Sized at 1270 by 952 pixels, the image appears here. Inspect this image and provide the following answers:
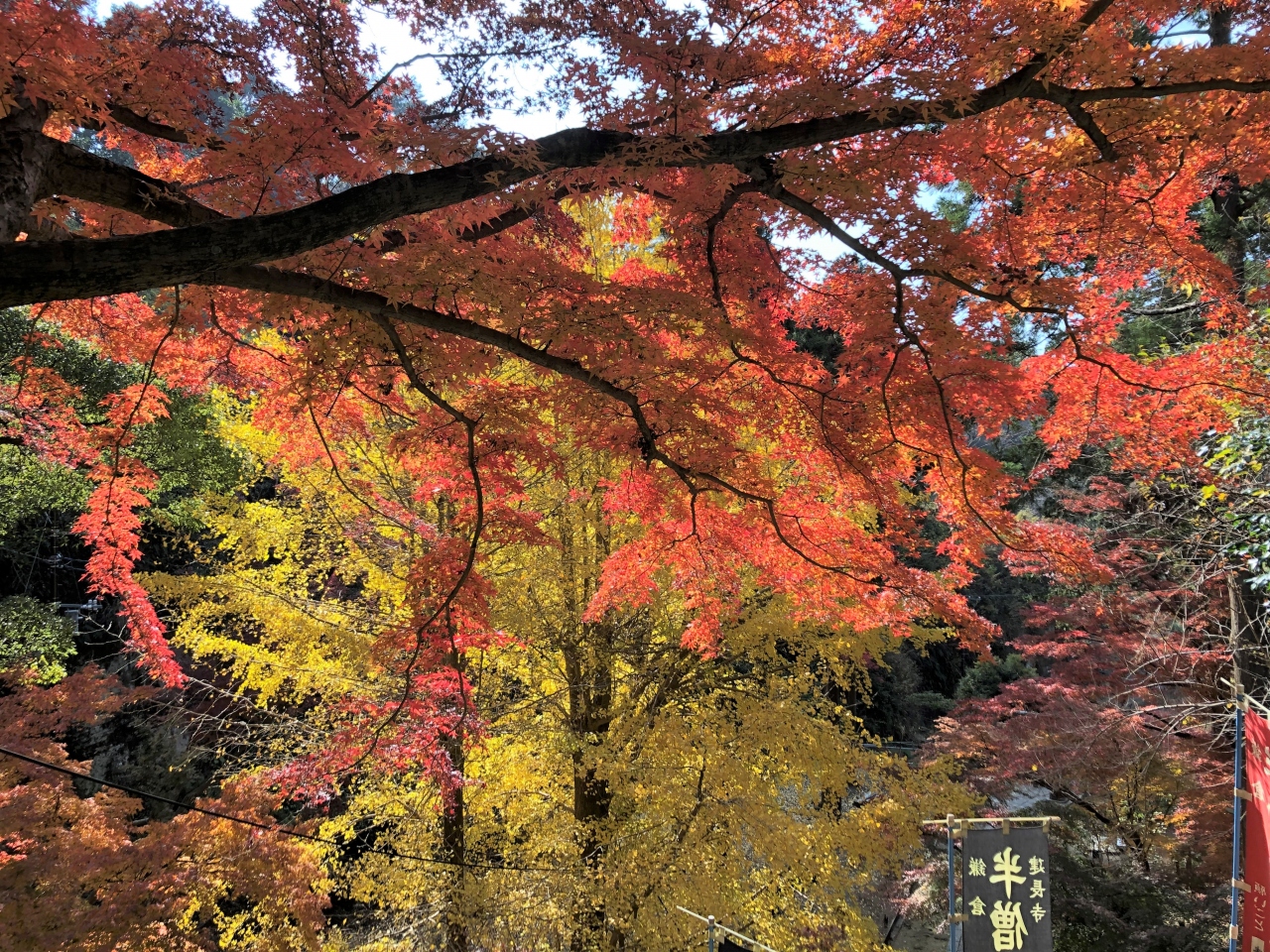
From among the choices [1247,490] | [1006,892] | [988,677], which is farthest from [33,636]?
[988,677]

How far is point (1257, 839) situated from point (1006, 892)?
4.63ft

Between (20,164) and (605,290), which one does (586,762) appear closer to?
(605,290)

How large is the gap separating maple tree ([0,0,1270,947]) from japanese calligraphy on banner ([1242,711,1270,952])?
1.06 metres

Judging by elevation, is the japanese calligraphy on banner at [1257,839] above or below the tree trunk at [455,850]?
above

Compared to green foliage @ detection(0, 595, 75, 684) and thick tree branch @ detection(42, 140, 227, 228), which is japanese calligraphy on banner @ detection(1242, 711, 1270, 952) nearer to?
thick tree branch @ detection(42, 140, 227, 228)

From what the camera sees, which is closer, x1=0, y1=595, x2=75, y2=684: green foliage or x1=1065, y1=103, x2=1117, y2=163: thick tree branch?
x1=1065, y1=103, x2=1117, y2=163: thick tree branch

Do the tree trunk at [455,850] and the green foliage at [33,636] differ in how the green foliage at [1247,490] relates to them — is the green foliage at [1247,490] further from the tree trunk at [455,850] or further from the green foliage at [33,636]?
the green foliage at [33,636]

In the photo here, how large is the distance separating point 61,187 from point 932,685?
16.1 metres

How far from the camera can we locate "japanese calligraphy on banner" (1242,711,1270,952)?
333 cm

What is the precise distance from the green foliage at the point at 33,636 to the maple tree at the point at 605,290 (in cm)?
191

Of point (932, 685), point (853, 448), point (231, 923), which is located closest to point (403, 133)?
point (853, 448)

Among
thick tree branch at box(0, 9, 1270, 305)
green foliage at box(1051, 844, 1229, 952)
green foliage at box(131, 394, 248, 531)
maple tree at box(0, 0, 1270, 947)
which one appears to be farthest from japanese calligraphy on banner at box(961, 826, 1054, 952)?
green foliage at box(131, 394, 248, 531)

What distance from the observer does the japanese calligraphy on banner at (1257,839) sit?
3334mm

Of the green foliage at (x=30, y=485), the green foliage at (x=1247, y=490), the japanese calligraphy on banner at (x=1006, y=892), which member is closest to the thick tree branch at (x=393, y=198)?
the green foliage at (x=1247, y=490)
